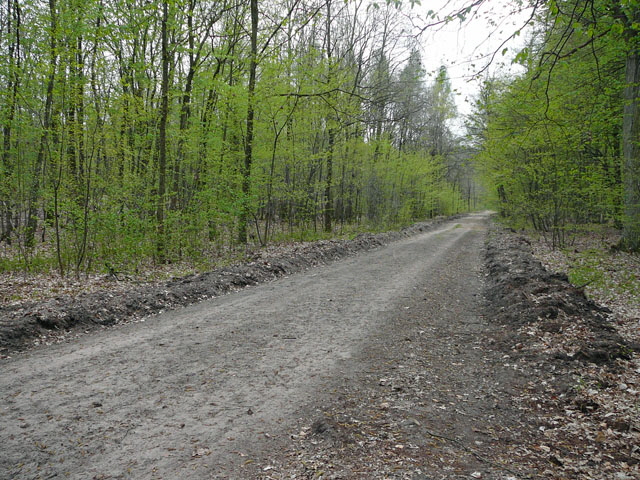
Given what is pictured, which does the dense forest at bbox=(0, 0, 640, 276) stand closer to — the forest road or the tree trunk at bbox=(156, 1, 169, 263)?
the tree trunk at bbox=(156, 1, 169, 263)

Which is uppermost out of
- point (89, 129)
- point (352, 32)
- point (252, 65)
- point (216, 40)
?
point (352, 32)

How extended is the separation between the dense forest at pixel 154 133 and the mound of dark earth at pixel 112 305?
259cm

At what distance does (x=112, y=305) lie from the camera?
5.89 metres

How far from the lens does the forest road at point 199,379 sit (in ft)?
8.71

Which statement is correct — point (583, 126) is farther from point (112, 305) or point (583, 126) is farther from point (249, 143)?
point (112, 305)

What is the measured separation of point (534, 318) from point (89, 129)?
30.4ft

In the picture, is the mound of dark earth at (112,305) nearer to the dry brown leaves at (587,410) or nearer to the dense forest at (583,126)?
the dry brown leaves at (587,410)

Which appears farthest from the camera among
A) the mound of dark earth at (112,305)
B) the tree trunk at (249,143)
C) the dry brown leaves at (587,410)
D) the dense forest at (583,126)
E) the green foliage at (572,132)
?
the tree trunk at (249,143)

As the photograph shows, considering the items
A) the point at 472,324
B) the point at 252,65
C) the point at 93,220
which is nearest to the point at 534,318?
the point at 472,324

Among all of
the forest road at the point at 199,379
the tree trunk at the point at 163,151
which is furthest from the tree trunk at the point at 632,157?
the tree trunk at the point at 163,151

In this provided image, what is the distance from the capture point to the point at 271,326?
5.46m

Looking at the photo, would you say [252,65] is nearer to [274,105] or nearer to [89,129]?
[274,105]

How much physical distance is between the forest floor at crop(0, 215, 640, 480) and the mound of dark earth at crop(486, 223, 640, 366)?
3 cm

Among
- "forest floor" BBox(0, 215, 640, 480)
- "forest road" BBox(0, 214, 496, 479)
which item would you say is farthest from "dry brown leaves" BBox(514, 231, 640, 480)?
"forest road" BBox(0, 214, 496, 479)
